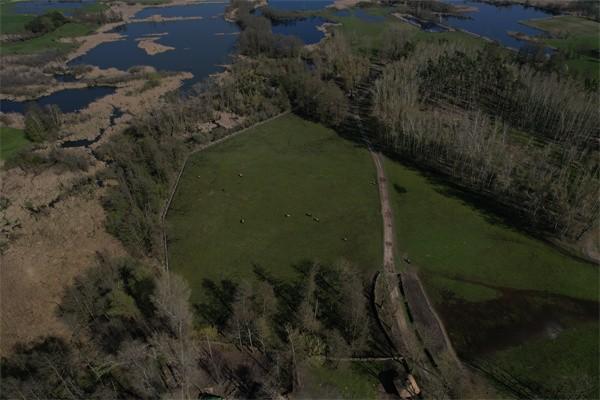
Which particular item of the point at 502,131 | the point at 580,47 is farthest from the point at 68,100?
the point at 580,47

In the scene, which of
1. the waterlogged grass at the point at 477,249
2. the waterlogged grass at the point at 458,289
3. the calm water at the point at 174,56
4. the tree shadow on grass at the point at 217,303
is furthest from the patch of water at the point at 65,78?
the waterlogged grass at the point at 458,289

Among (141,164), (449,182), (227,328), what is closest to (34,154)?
(141,164)

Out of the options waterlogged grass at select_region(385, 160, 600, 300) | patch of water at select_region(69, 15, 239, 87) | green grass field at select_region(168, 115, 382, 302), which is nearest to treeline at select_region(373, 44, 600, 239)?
waterlogged grass at select_region(385, 160, 600, 300)

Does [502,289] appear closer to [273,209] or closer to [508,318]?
[508,318]

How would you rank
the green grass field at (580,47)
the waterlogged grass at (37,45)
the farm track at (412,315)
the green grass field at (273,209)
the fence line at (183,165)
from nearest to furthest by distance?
the farm track at (412,315) → the green grass field at (273,209) → the fence line at (183,165) → the green grass field at (580,47) → the waterlogged grass at (37,45)

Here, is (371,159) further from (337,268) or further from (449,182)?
(337,268)

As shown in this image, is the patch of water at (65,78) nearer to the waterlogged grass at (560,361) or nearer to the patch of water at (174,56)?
the patch of water at (174,56)
